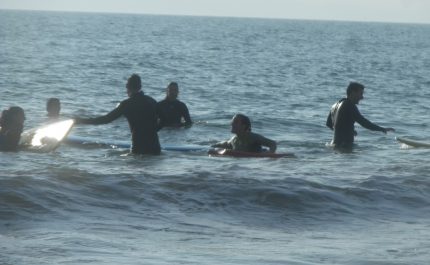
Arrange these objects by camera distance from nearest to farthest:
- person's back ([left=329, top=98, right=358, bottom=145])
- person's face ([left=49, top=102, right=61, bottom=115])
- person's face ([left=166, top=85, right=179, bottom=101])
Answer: person's back ([left=329, top=98, right=358, bottom=145])
person's face ([left=49, top=102, right=61, bottom=115])
person's face ([left=166, top=85, right=179, bottom=101])

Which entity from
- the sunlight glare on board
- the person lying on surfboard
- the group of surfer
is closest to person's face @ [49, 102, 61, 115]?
the sunlight glare on board

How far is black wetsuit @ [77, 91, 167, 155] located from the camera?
32.8ft

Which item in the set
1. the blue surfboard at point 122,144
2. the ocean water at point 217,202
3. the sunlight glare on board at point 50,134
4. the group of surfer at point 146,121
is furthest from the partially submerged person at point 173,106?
the sunlight glare on board at point 50,134

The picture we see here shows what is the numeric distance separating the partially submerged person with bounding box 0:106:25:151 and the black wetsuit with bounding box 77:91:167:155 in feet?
5.07

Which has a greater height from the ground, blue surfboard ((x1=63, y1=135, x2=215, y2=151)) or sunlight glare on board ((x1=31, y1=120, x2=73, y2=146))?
sunlight glare on board ((x1=31, y1=120, x2=73, y2=146))

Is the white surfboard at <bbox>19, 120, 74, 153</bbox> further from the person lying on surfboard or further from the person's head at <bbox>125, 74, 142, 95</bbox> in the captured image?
the person lying on surfboard

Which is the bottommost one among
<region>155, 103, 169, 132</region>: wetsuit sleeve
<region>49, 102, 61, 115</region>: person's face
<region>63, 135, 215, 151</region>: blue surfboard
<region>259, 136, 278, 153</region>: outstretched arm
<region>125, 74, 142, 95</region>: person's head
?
<region>63, 135, 215, 151</region>: blue surfboard

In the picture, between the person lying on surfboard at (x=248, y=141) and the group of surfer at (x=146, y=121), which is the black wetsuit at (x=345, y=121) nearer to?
the group of surfer at (x=146, y=121)

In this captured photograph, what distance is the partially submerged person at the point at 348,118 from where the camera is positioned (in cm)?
1186

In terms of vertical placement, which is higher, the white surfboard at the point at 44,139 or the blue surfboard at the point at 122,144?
the white surfboard at the point at 44,139

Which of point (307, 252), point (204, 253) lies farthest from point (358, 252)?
point (204, 253)

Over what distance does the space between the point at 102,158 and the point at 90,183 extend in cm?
263

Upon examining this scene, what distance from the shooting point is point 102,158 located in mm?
11273

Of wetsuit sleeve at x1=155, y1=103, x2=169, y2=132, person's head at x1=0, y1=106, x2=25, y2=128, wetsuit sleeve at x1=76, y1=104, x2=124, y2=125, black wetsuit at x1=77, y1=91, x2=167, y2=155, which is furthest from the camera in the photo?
person's head at x1=0, y1=106, x2=25, y2=128
